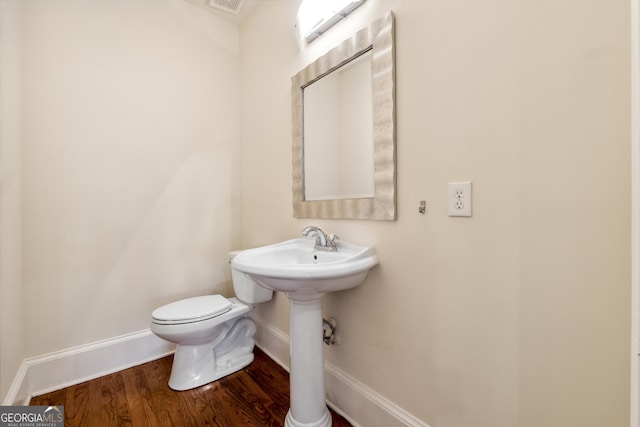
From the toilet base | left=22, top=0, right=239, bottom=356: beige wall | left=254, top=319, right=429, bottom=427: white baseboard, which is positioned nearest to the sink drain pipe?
left=254, top=319, right=429, bottom=427: white baseboard

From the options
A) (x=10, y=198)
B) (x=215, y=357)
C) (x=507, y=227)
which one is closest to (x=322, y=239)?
(x=507, y=227)

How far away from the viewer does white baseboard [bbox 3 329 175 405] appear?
1.48 meters

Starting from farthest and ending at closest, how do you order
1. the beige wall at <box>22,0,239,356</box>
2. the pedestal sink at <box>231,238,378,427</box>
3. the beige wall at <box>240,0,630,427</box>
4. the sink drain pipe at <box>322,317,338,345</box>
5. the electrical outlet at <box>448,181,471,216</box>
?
the beige wall at <box>22,0,239,356</box>
the sink drain pipe at <box>322,317,338,345</box>
the pedestal sink at <box>231,238,378,427</box>
the electrical outlet at <box>448,181,471,216</box>
the beige wall at <box>240,0,630,427</box>

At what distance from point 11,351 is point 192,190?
1180 mm

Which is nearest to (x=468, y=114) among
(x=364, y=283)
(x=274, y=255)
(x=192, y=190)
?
(x=364, y=283)

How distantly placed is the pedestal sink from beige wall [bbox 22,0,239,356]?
0.92 m

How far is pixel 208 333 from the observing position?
1.57 m

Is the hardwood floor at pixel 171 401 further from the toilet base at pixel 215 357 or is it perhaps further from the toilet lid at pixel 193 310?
the toilet lid at pixel 193 310

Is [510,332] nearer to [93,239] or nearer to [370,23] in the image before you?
[370,23]

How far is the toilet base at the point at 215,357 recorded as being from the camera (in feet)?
5.15

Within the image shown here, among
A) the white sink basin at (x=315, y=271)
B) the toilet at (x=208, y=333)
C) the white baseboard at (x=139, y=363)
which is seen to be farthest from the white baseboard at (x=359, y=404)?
the toilet at (x=208, y=333)

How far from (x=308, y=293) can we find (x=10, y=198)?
1.47m

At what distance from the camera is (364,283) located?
1.27 meters

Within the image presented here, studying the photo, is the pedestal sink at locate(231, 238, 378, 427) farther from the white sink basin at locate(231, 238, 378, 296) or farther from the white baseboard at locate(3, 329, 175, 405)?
the white baseboard at locate(3, 329, 175, 405)
